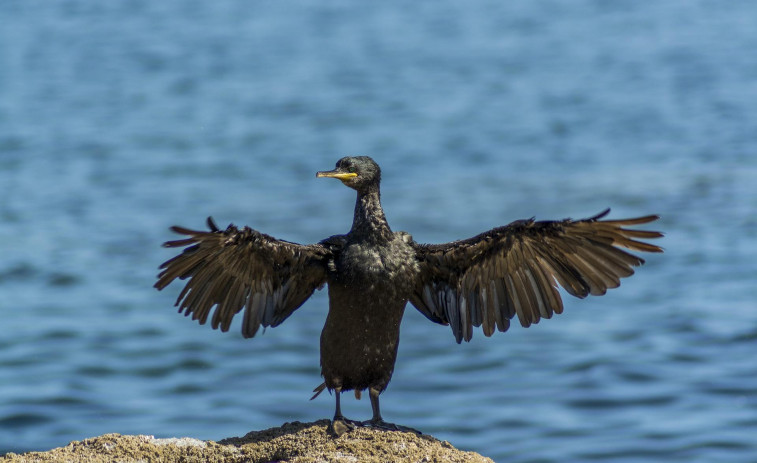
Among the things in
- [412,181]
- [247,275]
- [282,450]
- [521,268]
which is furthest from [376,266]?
[412,181]

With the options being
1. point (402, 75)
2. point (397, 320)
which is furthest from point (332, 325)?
point (402, 75)

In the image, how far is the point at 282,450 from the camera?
6.27m

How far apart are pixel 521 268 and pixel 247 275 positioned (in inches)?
67.4

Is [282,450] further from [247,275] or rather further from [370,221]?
[370,221]

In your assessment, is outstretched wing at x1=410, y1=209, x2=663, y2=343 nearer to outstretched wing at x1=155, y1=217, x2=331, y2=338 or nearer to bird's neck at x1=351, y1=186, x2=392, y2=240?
bird's neck at x1=351, y1=186, x2=392, y2=240

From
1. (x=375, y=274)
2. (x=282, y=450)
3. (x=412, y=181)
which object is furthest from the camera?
(x=412, y=181)

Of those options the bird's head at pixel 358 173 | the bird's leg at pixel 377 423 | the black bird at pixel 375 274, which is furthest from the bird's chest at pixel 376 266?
the bird's leg at pixel 377 423

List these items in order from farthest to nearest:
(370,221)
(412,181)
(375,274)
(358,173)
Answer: (412,181) < (358,173) < (370,221) < (375,274)

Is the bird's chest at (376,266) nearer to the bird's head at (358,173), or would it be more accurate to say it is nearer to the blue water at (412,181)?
the bird's head at (358,173)

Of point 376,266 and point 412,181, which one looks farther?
point 412,181

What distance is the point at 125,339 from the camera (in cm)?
1417

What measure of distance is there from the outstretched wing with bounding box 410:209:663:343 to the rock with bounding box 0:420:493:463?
3.38ft

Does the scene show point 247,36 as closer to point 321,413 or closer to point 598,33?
point 598,33

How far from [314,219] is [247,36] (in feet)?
42.7
